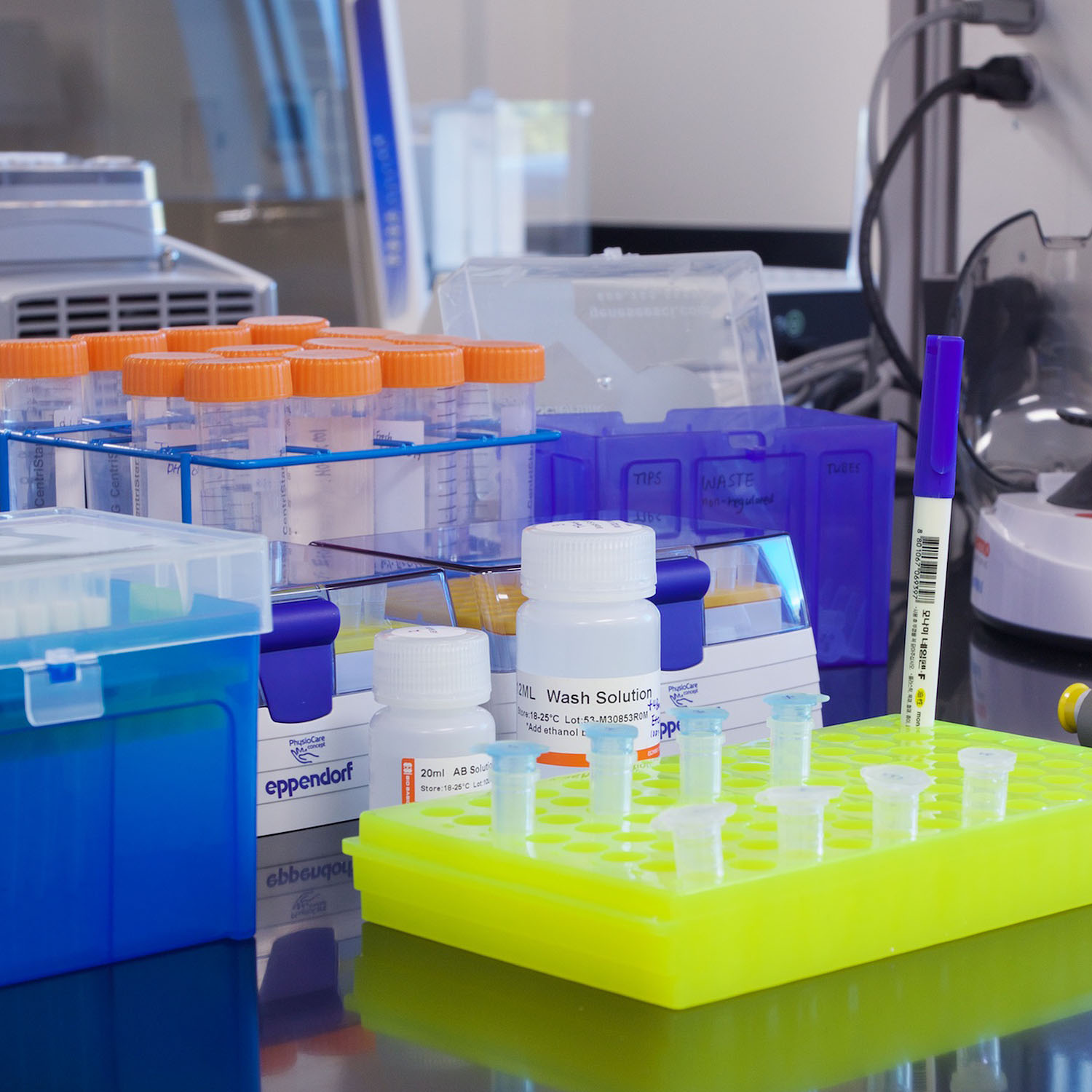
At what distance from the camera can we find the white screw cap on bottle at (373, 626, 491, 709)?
0.65 metres

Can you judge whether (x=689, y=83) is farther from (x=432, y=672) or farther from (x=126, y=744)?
(x=126, y=744)

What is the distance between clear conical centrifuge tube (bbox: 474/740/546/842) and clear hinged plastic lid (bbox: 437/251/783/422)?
57 cm

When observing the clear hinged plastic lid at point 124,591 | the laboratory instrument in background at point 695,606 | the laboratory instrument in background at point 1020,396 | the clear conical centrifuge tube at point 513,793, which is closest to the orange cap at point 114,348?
the laboratory instrument in background at point 695,606

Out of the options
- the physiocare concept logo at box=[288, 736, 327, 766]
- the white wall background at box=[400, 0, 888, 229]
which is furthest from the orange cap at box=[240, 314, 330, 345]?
the white wall background at box=[400, 0, 888, 229]

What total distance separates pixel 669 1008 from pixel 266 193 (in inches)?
88.9

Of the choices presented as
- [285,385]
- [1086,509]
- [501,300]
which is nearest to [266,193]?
[501,300]

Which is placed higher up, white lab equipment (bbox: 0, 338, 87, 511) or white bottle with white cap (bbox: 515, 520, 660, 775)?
white lab equipment (bbox: 0, 338, 87, 511)

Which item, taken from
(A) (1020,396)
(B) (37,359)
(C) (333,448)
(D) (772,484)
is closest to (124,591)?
(C) (333,448)

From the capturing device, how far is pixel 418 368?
32.9 inches

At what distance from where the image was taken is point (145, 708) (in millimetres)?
564

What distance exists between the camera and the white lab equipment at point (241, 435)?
0.76 meters

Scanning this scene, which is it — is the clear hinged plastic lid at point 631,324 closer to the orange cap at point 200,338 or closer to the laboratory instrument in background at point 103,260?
the orange cap at point 200,338

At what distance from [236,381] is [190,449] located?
67 millimetres

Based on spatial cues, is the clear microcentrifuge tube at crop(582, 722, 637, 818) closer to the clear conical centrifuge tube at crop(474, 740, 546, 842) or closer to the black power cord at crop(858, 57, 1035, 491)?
the clear conical centrifuge tube at crop(474, 740, 546, 842)
